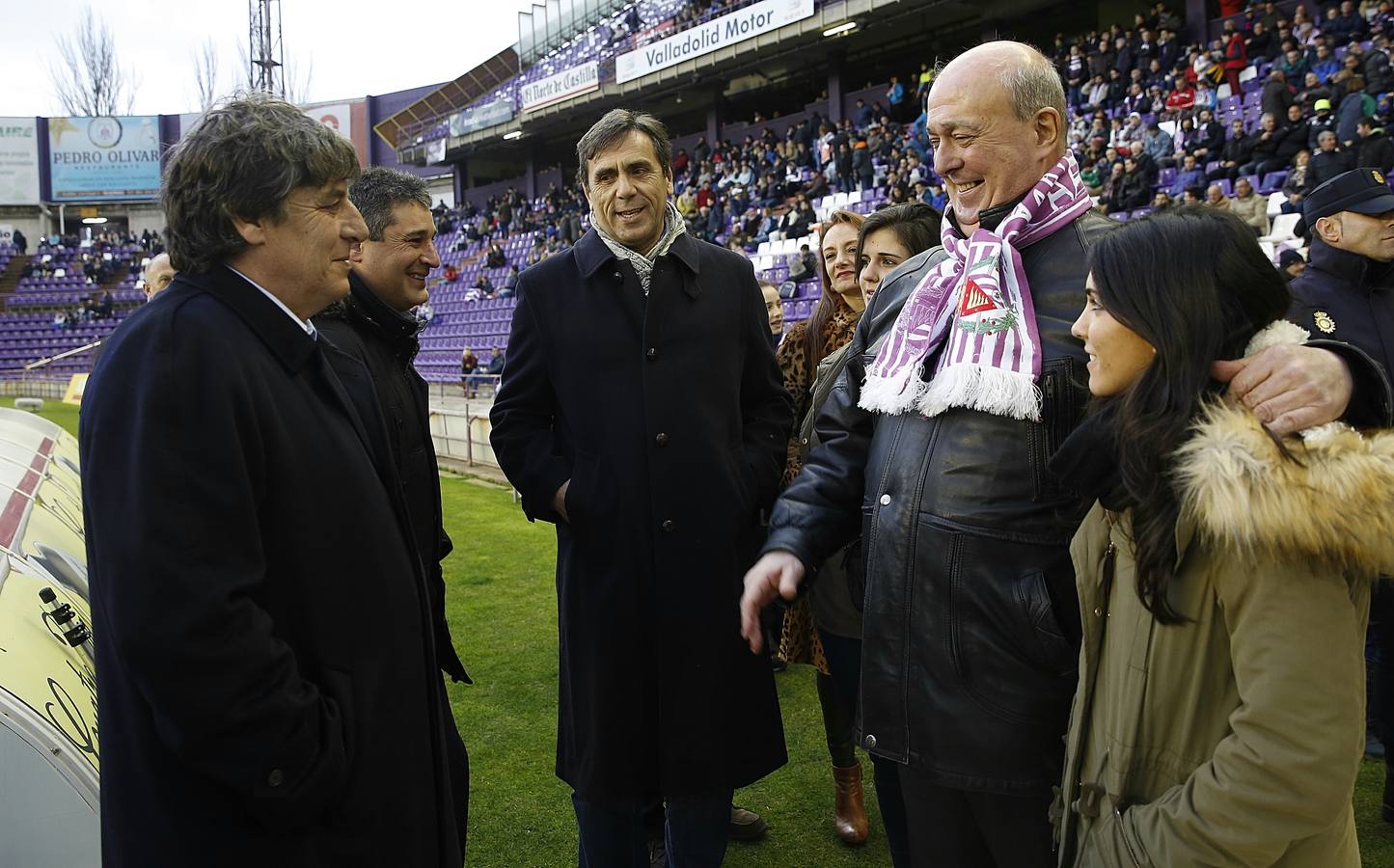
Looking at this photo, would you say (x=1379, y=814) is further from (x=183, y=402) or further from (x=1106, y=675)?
(x=183, y=402)

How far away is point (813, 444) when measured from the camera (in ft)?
9.18

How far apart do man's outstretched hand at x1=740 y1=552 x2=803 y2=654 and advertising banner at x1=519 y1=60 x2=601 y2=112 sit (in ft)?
90.2

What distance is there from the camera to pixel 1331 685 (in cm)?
119

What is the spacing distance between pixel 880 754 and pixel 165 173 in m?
1.56

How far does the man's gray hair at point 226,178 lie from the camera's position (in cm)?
152

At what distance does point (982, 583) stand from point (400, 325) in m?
1.82

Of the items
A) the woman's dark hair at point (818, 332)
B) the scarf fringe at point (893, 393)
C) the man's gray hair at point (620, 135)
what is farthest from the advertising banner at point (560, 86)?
the scarf fringe at point (893, 393)

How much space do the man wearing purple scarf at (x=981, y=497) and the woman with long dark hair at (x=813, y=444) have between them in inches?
18.0

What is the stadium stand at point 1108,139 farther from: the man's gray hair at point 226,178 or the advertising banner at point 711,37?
the man's gray hair at point 226,178

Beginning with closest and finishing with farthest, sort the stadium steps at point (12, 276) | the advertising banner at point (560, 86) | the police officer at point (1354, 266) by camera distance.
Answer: the police officer at point (1354, 266), the advertising banner at point (560, 86), the stadium steps at point (12, 276)

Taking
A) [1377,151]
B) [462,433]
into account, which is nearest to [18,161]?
[462,433]

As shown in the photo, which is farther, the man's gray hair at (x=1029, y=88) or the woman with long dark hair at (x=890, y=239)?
the woman with long dark hair at (x=890, y=239)

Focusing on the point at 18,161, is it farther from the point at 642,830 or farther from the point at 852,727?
the point at 852,727

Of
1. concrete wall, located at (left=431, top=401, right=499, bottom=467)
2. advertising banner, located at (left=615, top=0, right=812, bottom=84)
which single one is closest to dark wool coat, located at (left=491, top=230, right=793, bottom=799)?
concrete wall, located at (left=431, top=401, right=499, bottom=467)
